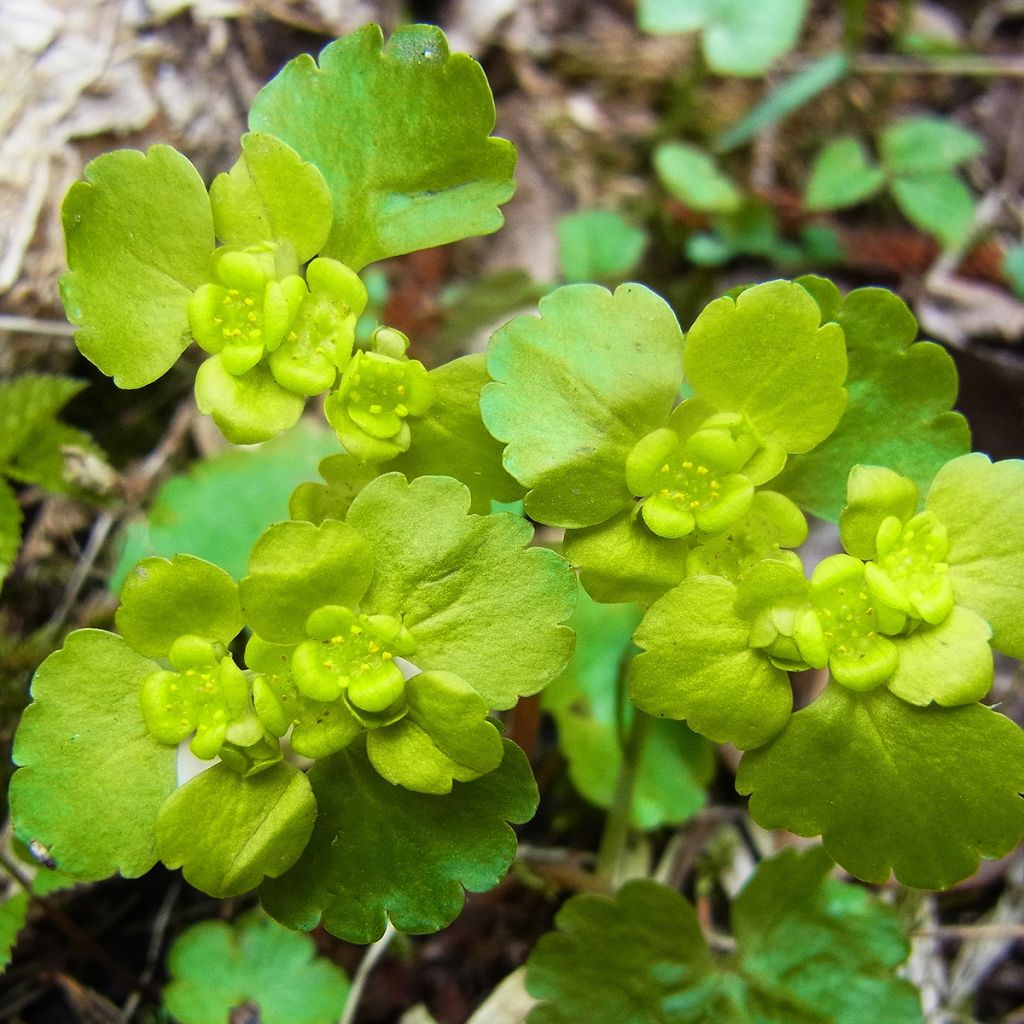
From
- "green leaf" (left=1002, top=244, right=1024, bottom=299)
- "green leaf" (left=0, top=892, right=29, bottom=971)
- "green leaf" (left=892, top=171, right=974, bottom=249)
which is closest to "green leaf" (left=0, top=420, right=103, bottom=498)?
"green leaf" (left=0, top=892, right=29, bottom=971)

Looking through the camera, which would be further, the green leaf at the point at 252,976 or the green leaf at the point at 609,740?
the green leaf at the point at 609,740

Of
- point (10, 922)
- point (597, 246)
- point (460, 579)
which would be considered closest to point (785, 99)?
point (597, 246)

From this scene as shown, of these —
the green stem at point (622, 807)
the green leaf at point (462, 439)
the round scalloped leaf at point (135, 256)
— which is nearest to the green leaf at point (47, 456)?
the round scalloped leaf at point (135, 256)

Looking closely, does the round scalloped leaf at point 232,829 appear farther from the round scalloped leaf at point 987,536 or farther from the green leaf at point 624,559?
the round scalloped leaf at point 987,536

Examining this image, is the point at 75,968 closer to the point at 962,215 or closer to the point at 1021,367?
the point at 1021,367

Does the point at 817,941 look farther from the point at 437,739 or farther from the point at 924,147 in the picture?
the point at 924,147

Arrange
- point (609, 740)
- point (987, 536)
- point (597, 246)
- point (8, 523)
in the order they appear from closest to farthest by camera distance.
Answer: point (987, 536)
point (8, 523)
point (609, 740)
point (597, 246)
